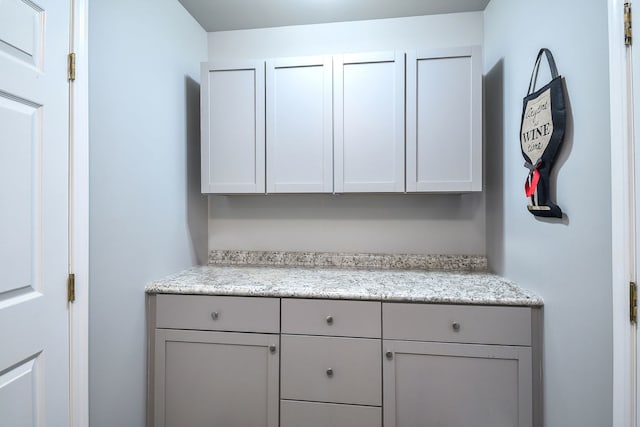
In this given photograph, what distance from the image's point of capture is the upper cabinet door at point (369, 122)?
1.70 m

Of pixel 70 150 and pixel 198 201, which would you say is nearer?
pixel 70 150

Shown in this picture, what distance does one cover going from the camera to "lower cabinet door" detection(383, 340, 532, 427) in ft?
4.36

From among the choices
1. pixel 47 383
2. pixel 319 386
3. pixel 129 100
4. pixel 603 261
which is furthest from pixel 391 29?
pixel 47 383

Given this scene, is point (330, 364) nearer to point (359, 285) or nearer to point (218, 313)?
point (359, 285)

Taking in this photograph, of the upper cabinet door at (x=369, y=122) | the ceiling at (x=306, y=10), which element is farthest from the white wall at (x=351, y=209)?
the upper cabinet door at (x=369, y=122)

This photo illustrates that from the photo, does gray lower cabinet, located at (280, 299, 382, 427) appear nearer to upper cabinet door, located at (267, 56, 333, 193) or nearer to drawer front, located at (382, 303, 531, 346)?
drawer front, located at (382, 303, 531, 346)

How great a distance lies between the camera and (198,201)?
205cm

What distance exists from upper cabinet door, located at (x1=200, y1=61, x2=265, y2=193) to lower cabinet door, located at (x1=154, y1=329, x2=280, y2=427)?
811 mm

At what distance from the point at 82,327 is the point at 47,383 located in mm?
182

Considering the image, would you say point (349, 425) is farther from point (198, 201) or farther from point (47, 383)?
point (198, 201)

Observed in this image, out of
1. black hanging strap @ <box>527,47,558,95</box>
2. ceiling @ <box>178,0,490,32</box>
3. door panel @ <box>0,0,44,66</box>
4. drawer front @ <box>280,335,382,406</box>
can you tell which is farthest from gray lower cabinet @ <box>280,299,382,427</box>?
ceiling @ <box>178,0,490,32</box>

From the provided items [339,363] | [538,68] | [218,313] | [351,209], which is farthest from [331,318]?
[538,68]

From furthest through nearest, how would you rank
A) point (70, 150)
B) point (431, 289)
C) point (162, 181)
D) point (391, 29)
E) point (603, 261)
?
point (391, 29), point (162, 181), point (431, 289), point (70, 150), point (603, 261)

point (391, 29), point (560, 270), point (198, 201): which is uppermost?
point (391, 29)
